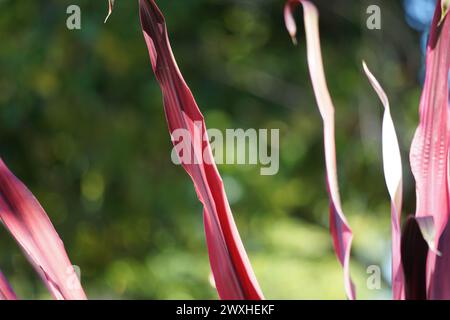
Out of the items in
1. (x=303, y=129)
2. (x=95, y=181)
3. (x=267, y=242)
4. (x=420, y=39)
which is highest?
(x=420, y=39)

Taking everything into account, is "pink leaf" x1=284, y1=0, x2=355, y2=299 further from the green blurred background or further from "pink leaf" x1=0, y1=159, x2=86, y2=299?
the green blurred background

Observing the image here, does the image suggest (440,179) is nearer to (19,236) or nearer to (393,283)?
(393,283)

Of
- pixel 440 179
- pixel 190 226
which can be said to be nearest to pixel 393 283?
pixel 440 179

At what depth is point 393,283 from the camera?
1.33ft

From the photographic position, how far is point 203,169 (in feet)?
1.34

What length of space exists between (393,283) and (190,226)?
1.81 meters

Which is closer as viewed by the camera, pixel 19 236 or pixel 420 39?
pixel 19 236

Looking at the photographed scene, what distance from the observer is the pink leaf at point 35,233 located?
0.42 meters

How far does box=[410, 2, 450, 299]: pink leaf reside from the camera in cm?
40

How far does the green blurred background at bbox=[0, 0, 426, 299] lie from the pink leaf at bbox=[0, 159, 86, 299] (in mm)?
1593

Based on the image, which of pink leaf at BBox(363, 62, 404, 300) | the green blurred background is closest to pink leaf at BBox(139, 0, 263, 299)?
pink leaf at BBox(363, 62, 404, 300)

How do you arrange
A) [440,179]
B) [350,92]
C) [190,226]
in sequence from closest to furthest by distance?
[440,179], [190,226], [350,92]

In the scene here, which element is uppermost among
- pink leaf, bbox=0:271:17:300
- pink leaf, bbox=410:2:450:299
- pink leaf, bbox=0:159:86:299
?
pink leaf, bbox=410:2:450:299

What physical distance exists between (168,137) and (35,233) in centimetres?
183
